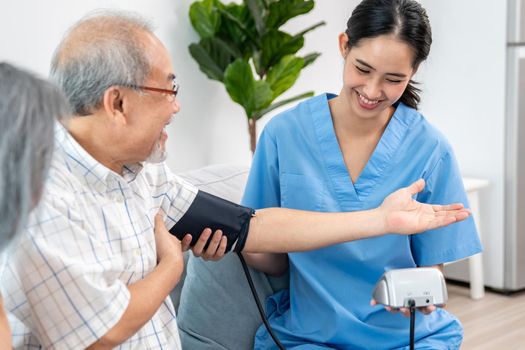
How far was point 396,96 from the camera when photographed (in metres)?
1.72

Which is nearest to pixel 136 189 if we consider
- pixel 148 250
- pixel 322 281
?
pixel 148 250

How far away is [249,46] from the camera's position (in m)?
3.56

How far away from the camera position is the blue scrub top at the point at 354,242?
1719mm

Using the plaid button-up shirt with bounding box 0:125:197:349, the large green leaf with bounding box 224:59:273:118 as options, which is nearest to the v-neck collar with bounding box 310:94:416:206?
the plaid button-up shirt with bounding box 0:125:197:349

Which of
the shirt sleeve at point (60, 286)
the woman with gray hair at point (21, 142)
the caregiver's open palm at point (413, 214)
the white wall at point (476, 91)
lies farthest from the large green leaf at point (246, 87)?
the woman with gray hair at point (21, 142)

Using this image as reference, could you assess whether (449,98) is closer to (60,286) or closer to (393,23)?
(393,23)

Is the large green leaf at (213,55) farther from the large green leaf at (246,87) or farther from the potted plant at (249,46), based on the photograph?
the large green leaf at (246,87)

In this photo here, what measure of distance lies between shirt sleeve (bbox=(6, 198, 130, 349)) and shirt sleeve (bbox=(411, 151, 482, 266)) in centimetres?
78

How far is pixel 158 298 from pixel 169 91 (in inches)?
14.4

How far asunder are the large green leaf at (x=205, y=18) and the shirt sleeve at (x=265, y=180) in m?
1.73

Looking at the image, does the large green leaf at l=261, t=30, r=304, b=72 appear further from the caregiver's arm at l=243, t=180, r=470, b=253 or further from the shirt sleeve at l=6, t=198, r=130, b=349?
the shirt sleeve at l=6, t=198, r=130, b=349

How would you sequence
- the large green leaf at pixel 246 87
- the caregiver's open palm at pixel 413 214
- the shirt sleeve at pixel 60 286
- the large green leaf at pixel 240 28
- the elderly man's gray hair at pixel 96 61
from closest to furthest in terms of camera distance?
1. the shirt sleeve at pixel 60 286
2. the elderly man's gray hair at pixel 96 61
3. the caregiver's open palm at pixel 413 214
4. the large green leaf at pixel 246 87
5. the large green leaf at pixel 240 28

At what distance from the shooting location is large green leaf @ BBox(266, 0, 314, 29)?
347cm

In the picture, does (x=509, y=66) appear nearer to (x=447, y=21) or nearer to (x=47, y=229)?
(x=447, y=21)
